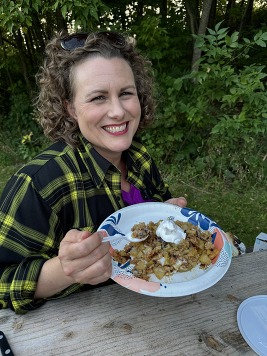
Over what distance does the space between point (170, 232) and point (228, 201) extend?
251cm

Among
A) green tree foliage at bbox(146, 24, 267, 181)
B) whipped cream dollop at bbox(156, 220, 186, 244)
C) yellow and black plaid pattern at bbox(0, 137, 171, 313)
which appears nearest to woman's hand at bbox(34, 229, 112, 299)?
yellow and black plaid pattern at bbox(0, 137, 171, 313)

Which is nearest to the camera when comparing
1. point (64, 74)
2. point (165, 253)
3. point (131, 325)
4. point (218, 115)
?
point (131, 325)

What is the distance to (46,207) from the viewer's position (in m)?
1.31

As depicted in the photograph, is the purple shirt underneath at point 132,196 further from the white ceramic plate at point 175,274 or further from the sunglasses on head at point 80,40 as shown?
the sunglasses on head at point 80,40

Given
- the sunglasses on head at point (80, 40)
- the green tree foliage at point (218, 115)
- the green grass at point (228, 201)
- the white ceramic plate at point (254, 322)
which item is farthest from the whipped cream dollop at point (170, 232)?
the green tree foliage at point (218, 115)

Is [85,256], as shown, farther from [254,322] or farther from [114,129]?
[114,129]

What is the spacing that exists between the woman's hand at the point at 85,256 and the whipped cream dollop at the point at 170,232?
0.42m

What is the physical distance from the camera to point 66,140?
1608 millimetres

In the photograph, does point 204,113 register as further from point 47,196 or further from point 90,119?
point 47,196

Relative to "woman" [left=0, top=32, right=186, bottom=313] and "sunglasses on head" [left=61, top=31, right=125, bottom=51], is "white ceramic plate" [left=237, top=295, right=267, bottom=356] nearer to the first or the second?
"woman" [left=0, top=32, right=186, bottom=313]

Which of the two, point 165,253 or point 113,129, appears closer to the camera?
point 165,253

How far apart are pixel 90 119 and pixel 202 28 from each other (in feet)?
11.2

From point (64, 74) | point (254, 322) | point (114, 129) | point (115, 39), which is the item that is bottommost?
point (254, 322)

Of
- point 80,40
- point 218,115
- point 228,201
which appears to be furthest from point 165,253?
point 218,115
